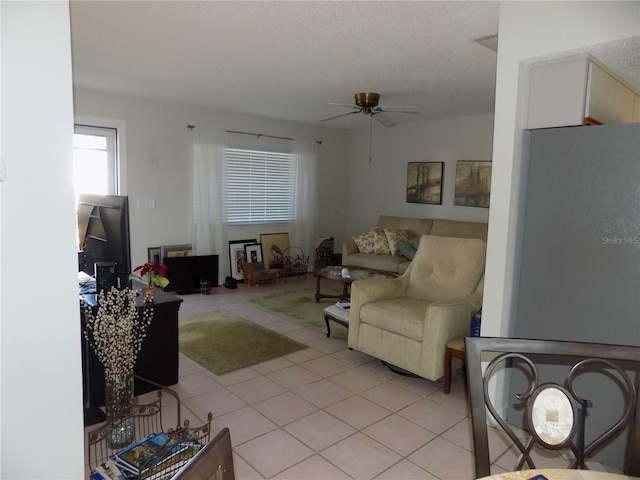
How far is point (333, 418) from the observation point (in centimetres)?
255

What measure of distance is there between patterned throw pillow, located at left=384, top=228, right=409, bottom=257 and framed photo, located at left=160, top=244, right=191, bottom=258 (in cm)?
268

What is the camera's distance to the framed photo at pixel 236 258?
5.98 m

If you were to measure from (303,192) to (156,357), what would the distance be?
420 cm

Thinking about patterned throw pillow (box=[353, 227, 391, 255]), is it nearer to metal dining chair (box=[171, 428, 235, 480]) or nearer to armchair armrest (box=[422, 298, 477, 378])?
armchair armrest (box=[422, 298, 477, 378])

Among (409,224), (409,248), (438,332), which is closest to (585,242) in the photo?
(438,332)

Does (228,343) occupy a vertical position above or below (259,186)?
below

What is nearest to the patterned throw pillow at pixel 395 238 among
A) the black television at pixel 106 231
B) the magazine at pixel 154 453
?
the black television at pixel 106 231

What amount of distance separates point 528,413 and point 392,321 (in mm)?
1936

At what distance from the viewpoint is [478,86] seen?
4074 millimetres

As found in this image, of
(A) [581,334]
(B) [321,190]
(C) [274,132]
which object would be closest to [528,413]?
(A) [581,334]

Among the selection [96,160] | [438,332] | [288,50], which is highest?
[288,50]

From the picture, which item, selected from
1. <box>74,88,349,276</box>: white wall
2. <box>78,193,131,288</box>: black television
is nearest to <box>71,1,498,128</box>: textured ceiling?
<box>74,88,349,276</box>: white wall

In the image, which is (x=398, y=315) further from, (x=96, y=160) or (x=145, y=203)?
(x=96, y=160)

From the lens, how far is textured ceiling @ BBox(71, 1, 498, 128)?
8.05 feet
